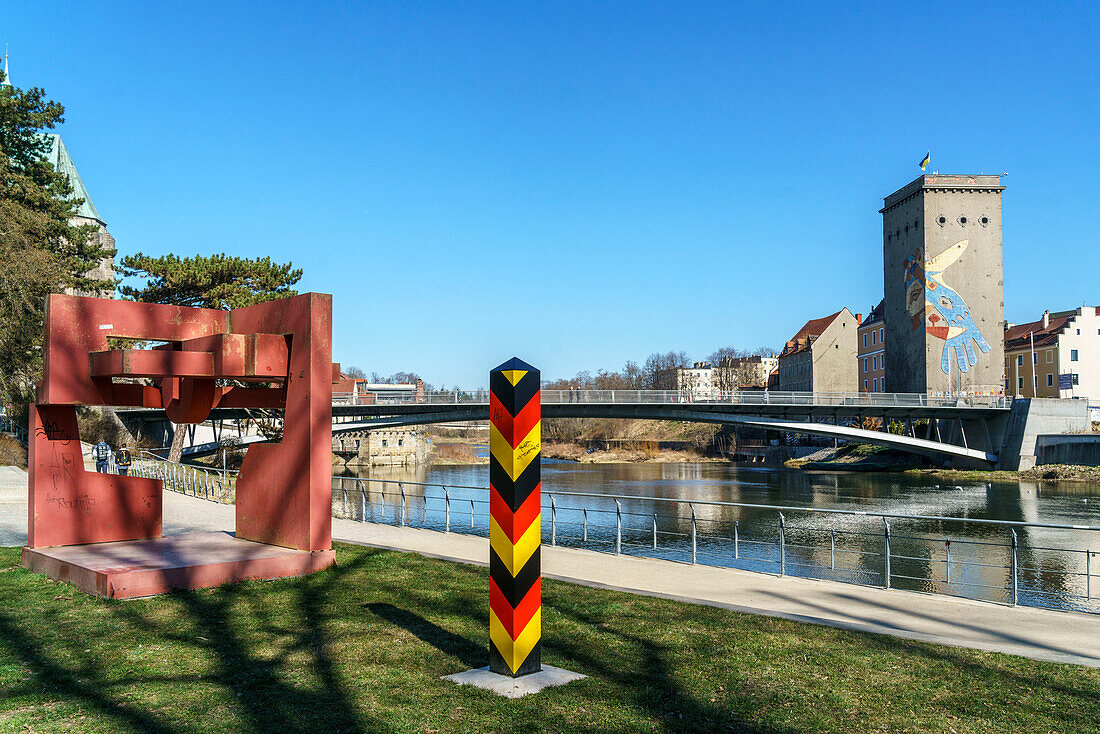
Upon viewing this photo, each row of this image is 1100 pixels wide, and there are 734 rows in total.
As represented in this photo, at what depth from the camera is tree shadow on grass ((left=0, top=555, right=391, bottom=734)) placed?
4.48 metres

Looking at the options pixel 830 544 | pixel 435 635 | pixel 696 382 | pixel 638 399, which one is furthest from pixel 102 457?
pixel 696 382

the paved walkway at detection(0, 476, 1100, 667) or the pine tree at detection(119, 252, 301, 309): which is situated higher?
the pine tree at detection(119, 252, 301, 309)

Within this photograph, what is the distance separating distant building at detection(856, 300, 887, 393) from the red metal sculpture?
6926cm

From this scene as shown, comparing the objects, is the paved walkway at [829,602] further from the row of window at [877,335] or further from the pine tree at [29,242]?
the row of window at [877,335]

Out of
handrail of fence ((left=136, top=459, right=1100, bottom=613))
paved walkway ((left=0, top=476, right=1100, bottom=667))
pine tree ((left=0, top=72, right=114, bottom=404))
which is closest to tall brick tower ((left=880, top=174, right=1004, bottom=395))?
handrail of fence ((left=136, top=459, right=1100, bottom=613))

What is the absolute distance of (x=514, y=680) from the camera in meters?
5.19

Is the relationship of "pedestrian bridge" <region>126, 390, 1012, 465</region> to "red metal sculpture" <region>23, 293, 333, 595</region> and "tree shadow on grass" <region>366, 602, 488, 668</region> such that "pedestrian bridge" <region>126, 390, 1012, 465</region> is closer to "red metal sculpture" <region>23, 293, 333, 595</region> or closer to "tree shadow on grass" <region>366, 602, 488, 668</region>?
"red metal sculpture" <region>23, 293, 333, 595</region>

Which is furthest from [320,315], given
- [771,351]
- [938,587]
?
[771,351]

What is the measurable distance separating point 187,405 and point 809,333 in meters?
88.8

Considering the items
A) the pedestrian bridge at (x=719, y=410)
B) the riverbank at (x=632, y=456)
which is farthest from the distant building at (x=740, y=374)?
the pedestrian bridge at (x=719, y=410)

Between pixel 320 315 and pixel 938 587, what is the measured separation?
1288 centimetres

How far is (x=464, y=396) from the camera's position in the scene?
43.3 meters

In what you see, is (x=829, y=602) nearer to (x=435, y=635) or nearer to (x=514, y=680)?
(x=435, y=635)

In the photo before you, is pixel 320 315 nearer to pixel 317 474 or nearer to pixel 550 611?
pixel 317 474
